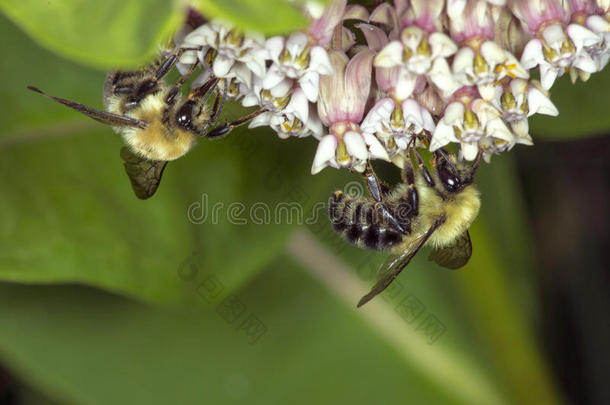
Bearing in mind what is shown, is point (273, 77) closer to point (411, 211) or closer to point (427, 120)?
point (427, 120)

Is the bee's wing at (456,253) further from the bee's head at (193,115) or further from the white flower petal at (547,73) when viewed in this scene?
the bee's head at (193,115)

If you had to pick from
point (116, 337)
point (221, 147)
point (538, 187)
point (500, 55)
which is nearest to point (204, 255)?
point (221, 147)

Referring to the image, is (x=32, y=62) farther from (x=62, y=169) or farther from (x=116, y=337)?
(x=116, y=337)

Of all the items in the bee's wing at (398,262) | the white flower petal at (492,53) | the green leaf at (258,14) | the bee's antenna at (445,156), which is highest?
the green leaf at (258,14)

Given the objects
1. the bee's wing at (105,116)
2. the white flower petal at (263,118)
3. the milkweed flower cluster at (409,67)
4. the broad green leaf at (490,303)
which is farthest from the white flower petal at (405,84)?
the broad green leaf at (490,303)

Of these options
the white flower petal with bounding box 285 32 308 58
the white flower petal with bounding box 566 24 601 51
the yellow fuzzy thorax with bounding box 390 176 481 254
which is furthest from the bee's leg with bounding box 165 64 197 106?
the white flower petal with bounding box 566 24 601 51

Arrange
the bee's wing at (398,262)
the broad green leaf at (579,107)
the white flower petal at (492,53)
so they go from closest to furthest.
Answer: the white flower petal at (492,53) → the bee's wing at (398,262) → the broad green leaf at (579,107)
